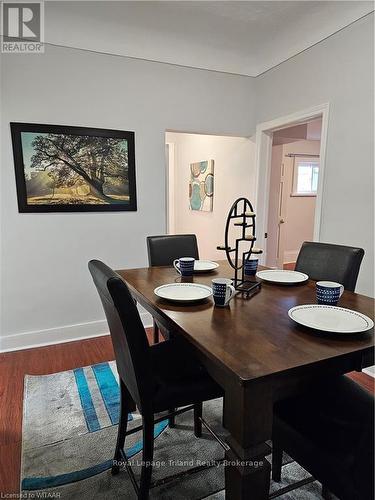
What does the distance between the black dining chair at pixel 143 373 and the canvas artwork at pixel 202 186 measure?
316 cm

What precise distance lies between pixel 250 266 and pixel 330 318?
69cm

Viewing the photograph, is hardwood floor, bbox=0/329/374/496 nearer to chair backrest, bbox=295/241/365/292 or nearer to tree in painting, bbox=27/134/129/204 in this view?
chair backrest, bbox=295/241/365/292

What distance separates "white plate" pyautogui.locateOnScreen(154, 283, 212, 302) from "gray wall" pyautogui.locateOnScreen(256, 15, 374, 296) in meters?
1.45

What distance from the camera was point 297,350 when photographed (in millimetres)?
973

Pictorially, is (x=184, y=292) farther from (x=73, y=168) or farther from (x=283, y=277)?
(x=73, y=168)

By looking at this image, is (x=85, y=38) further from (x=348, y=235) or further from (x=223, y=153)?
(x=348, y=235)

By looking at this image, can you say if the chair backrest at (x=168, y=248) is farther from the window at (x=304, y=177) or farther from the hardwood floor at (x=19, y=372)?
the window at (x=304, y=177)

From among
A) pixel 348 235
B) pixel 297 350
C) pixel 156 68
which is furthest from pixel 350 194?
pixel 156 68

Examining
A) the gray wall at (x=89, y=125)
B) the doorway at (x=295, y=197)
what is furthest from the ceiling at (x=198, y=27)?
the doorway at (x=295, y=197)

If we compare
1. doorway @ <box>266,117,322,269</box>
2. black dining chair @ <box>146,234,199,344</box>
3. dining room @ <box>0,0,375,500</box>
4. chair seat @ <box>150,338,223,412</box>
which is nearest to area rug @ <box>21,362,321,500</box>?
dining room @ <box>0,0,375,500</box>

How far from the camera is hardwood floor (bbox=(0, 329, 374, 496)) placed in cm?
162

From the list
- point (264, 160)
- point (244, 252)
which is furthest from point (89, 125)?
point (244, 252)

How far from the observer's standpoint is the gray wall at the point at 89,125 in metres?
2.59

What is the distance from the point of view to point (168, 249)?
2.43 meters
